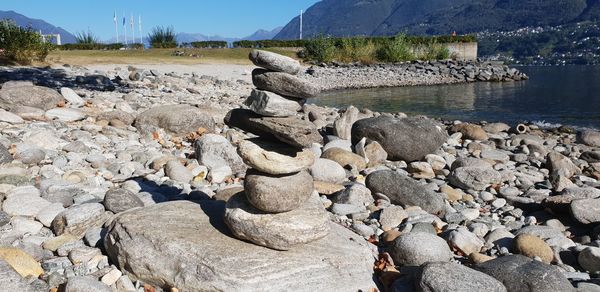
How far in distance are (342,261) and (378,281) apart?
0.64m

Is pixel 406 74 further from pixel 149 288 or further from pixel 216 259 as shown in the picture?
pixel 149 288

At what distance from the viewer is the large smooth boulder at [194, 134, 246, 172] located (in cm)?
912

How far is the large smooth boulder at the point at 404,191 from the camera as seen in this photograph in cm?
839

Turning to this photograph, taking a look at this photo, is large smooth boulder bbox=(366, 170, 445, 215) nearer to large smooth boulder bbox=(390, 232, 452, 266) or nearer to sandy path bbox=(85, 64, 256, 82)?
large smooth boulder bbox=(390, 232, 452, 266)

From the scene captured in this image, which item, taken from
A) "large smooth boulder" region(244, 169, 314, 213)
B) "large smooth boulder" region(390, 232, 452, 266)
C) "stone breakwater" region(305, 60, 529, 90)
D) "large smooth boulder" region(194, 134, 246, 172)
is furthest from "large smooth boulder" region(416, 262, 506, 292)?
"stone breakwater" region(305, 60, 529, 90)

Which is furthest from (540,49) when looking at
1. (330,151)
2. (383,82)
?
(330,151)

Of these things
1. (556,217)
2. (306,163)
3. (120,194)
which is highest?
(306,163)

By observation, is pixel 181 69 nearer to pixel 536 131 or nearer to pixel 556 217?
pixel 536 131

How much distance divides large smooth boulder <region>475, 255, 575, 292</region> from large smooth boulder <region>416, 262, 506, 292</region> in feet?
1.24

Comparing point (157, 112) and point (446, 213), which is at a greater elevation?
point (157, 112)

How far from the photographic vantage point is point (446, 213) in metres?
8.32

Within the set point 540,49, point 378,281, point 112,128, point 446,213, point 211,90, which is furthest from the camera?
point 540,49

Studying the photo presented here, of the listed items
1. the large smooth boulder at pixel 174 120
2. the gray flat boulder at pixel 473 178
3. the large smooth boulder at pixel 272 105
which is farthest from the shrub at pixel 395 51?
the large smooth boulder at pixel 272 105

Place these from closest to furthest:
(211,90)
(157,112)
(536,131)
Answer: (157,112) < (536,131) < (211,90)
